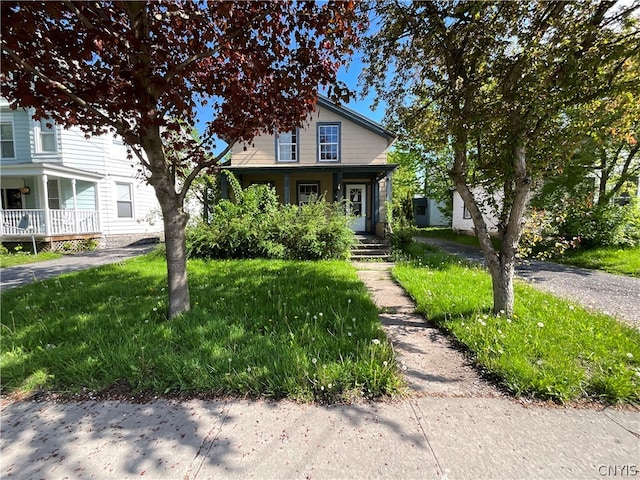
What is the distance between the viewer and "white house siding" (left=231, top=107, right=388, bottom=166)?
12.2m

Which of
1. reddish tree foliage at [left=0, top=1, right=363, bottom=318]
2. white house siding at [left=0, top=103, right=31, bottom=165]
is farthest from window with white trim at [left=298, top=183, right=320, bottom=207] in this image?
white house siding at [left=0, top=103, right=31, bottom=165]

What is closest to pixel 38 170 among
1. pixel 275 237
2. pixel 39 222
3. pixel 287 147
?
pixel 39 222

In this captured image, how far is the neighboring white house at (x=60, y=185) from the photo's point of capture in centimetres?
1087

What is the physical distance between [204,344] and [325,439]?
1583 millimetres

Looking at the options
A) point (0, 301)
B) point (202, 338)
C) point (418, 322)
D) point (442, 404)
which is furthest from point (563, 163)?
point (0, 301)

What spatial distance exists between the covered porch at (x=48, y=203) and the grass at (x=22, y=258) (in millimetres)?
833

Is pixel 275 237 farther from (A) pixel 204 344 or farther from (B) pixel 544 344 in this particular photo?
(B) pixel 544 344

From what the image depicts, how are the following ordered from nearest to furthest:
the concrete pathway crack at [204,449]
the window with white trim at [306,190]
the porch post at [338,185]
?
1. the concrete pathway crack at [204,449]
2. the porch post at [338,185]
3. the window with white trim at [306,190]

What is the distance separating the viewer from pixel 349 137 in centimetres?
1229

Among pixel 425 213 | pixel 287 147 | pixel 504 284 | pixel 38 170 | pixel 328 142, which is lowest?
pixel 504 284

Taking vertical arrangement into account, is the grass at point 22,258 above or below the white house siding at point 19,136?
below

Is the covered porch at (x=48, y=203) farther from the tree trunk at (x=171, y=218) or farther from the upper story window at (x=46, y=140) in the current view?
the tree trunk at (x=171, y=218)

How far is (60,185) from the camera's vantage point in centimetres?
1225

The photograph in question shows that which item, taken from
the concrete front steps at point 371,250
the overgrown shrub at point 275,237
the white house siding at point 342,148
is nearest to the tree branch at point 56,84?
the overgrown shrub at point 275,237
